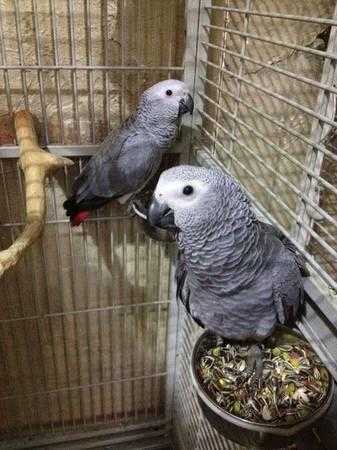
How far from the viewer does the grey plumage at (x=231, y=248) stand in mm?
676

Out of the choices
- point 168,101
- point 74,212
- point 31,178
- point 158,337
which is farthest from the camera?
point 158,337

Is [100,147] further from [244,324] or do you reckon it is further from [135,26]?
[244,324]

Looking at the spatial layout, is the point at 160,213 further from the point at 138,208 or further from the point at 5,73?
the point at 5,73

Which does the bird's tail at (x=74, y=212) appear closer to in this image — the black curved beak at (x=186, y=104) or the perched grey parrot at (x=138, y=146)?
the perched grey parrot at (x=138, y=146)

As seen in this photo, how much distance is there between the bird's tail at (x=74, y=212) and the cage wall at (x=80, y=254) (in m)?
0.09

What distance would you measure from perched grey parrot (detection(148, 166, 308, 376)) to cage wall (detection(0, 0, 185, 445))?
480mm

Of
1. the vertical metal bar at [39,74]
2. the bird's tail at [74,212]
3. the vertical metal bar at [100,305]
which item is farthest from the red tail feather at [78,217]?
the vertical metal bar at [39,74]

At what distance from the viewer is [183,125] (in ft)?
3.63

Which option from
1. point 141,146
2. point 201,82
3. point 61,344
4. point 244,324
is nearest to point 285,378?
point 244,324

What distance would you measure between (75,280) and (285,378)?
0.74 meters

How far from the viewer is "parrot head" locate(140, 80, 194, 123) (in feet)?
3.22

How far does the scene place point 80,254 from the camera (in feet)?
4.14

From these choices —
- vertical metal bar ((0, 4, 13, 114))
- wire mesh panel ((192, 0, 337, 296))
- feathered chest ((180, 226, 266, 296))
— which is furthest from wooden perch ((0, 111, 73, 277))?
wire mesh panel ((192, 0, 337, 296))

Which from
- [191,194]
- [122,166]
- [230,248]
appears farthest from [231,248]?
[122,166]
